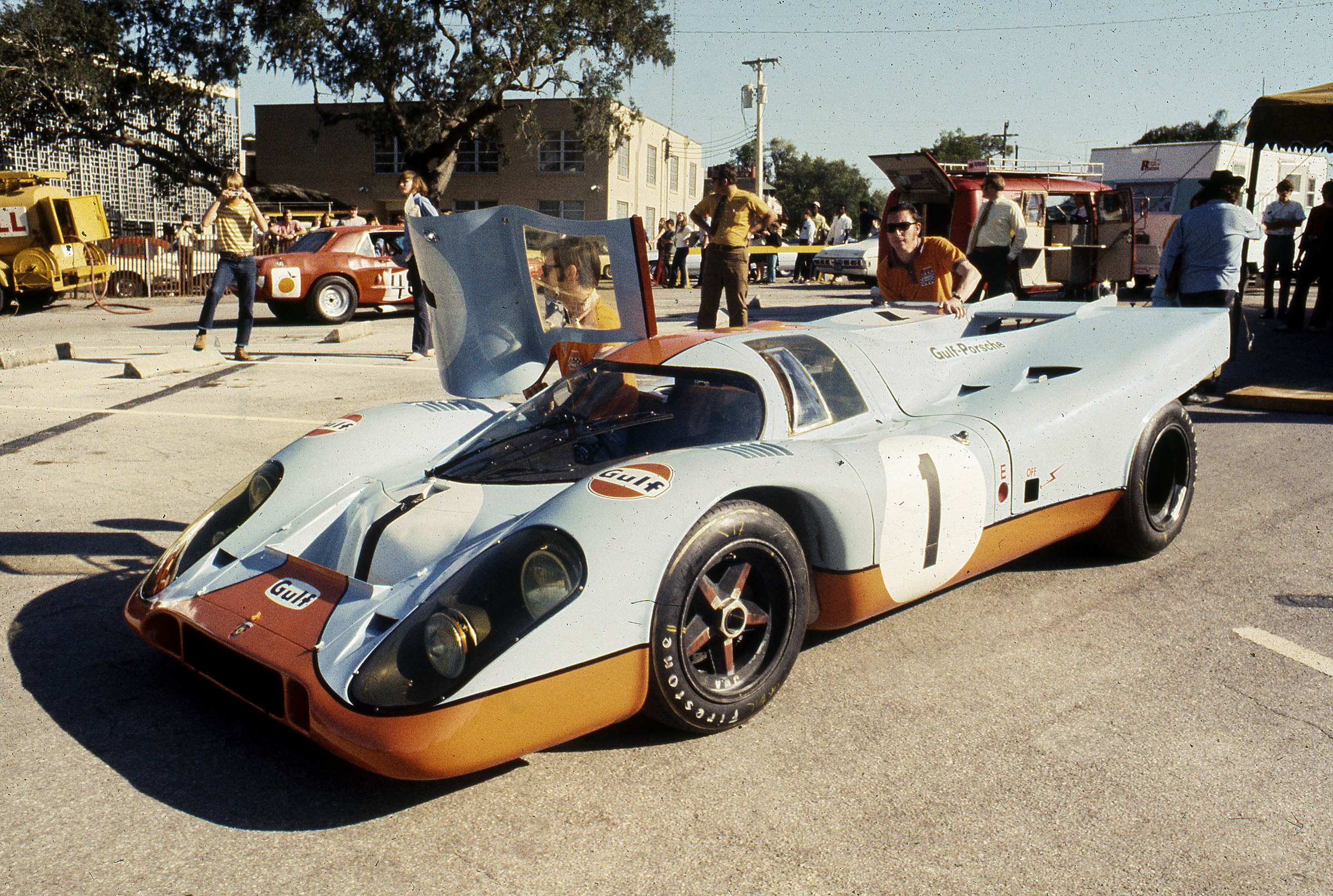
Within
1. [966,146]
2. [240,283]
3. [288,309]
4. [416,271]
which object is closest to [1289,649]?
[416,271]

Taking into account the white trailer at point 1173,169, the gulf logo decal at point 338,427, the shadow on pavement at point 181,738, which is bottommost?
the shadow on pavement at point 181,738

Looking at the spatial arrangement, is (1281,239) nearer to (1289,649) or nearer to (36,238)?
(1289,649)

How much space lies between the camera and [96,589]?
4.04m

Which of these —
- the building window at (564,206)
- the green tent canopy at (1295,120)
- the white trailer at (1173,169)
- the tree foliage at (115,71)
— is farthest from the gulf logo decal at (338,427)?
the building window at (564,206)

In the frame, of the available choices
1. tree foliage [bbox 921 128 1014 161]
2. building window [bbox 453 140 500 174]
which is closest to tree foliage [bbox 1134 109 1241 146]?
tree foliage [bbox 921 128 1014 161]

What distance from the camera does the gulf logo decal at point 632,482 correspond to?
9.36ft

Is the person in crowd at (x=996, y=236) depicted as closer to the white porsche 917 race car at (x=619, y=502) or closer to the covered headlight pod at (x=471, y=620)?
the white porsche 917 race car at (x=619, y=502)

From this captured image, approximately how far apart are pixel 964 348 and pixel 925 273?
1.80m

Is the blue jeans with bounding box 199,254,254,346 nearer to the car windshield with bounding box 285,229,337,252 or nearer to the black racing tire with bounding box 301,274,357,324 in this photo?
the black racing tire with bounding box 301,274,357,324

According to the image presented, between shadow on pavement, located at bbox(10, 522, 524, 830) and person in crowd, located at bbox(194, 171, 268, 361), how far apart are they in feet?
21.4

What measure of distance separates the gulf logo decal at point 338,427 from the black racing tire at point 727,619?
66.6 inches

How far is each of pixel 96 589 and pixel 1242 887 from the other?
3826 millimetres

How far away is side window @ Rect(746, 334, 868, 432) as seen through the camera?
12.0 ft

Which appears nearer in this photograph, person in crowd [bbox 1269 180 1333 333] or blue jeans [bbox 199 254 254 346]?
blue jeans [bbox 199 254 254 346]
